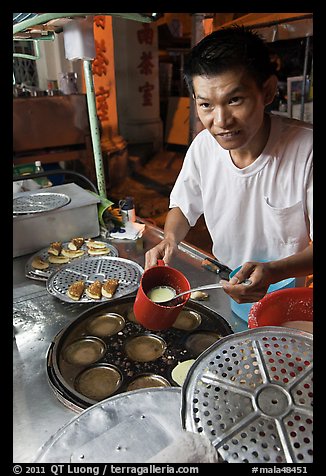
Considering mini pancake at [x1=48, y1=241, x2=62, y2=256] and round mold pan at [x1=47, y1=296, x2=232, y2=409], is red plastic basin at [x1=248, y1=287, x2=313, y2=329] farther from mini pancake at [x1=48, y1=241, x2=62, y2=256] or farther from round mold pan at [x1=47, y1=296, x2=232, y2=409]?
mini pancake at [x1=48, y1=241, x2=62, y2=256]

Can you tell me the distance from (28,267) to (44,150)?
4443 millimetres

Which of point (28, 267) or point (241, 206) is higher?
point (241, 206)

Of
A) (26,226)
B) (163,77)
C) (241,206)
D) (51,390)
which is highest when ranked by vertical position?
(163,77)

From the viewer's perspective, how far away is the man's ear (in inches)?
A: 62.3

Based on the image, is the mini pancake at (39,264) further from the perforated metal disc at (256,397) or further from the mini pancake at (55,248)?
the perforated metal disc at (256,397)

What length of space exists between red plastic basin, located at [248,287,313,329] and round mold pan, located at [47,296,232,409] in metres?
0.27

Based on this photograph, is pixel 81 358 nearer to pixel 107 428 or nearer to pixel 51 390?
pixel 51 390

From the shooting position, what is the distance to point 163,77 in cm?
1133

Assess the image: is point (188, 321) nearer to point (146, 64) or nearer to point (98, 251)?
point (98, 251)

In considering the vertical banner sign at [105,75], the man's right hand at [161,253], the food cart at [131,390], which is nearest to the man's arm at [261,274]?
the food cart at [131,390]

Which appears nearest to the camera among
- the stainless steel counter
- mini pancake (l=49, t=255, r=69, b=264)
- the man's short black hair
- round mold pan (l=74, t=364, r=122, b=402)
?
the stainless steel counter

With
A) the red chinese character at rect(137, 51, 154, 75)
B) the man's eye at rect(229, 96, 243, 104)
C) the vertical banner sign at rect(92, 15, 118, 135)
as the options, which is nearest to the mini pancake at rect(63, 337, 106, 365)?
the man's eye at rect(229, 96, 243, 104)
